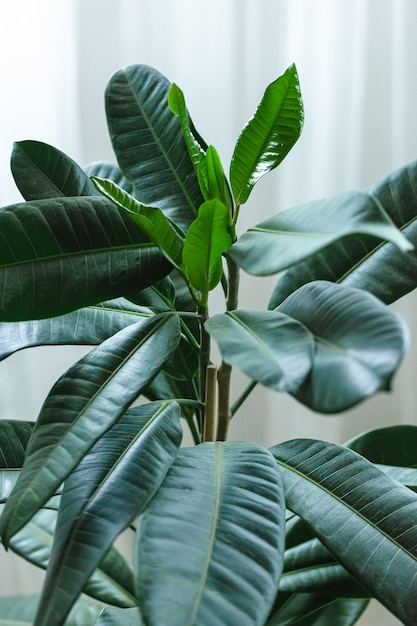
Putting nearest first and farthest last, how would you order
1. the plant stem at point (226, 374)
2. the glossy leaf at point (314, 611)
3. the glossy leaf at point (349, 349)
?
the glossy leaf at point (349, 349), the plant stem at point (226, 374), the glossy leaf at point (314, 611)

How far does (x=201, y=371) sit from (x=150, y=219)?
220 mm

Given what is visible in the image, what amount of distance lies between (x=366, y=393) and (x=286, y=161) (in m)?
0.93

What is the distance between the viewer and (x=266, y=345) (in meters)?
0.51

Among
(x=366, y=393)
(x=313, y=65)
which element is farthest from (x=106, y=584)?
(x=313, y=65)

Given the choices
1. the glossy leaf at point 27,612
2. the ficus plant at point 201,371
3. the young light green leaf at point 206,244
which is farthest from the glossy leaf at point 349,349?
the glossy leaf at point 27,612

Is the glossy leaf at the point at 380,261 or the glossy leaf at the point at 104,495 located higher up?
the glossy leaf at the point at 380,261

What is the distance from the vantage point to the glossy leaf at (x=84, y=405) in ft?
1.66

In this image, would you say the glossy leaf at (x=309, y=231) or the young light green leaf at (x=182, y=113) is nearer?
the glossy leaf at (x=309, y=231)

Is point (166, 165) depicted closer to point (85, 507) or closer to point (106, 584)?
point (85, 507)

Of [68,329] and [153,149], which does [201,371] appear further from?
[153,149]

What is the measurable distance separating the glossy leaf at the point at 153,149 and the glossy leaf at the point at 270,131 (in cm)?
9

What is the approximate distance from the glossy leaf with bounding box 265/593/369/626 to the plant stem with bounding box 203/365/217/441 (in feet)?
0.79

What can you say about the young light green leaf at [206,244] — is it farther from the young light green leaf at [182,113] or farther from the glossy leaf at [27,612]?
the glossy leaf at [27,612]

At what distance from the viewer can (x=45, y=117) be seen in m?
1.24
